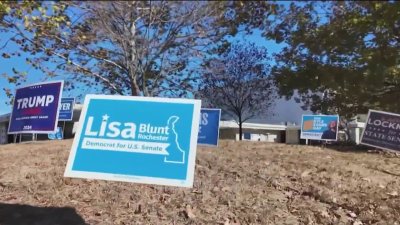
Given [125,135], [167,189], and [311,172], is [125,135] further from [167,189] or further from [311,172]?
[311,172]

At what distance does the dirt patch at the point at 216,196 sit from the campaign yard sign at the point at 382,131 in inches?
121

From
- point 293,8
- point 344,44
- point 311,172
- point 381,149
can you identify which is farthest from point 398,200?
point 381,149

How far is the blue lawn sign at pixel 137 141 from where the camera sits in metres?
6.52

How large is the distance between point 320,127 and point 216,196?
14.1 m

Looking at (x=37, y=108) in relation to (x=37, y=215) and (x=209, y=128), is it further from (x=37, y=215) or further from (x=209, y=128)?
(x=209, y=128)

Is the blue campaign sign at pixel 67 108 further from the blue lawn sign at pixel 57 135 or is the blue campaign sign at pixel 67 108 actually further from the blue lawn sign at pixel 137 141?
the blue lawn sign at pixel 137 141

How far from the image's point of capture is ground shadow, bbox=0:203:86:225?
7.27 meters

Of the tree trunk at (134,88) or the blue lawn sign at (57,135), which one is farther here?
the blue lawn sign at (57,135)

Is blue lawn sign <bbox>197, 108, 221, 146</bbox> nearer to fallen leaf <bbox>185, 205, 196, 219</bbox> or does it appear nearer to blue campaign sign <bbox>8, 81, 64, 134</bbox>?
blue campaign sign <bbox>8, 81, 64, 134</bbox>

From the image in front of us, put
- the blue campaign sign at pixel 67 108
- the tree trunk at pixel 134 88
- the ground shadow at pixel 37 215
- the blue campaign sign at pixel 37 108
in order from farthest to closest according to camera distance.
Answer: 1. the blue campaign sign at pixel 67 108
2. the tree trunk at pixel 134 88
3. the blue campaign sign at pixel 37 108
4. the ground shadow at pixel 37 215

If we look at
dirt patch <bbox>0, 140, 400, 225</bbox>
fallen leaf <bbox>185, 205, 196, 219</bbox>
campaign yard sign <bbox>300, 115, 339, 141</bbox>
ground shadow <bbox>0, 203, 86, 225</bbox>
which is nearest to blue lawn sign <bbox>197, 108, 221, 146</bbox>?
dirt patch <bbox>0, 140, 400, 225</bbox>

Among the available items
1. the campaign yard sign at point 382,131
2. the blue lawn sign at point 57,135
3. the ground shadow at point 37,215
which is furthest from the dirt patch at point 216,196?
the blue lawn sign at point 57,135

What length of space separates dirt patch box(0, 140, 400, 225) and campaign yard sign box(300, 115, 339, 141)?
11.0 metres

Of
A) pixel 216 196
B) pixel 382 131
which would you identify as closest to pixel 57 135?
pixel 382 131
